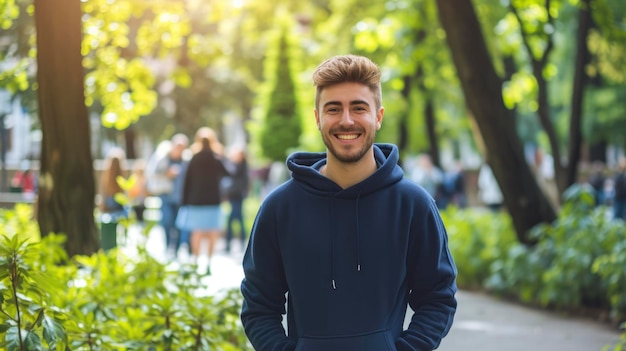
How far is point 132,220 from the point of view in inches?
352

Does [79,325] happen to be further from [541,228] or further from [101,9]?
[541,228]

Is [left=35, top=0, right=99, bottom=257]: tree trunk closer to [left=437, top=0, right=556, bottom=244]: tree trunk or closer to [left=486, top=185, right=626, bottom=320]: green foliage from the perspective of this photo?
[left=486, top=185, right=626, bottom=320]: green foliage

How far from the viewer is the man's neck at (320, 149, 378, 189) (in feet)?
12.1

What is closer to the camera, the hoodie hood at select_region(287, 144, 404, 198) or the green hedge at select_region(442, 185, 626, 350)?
the hoodie hood at select_region(287, 144, 404, 198)

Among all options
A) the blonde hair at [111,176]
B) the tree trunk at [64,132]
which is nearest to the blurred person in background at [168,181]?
the blonde hair at [111,176]

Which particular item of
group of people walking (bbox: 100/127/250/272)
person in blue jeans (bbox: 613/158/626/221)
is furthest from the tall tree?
group of people walking (bbox: 100/127/250/272)

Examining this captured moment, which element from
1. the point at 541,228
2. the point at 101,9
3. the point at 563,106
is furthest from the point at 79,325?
the point at 563,106

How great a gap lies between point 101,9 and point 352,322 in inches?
334

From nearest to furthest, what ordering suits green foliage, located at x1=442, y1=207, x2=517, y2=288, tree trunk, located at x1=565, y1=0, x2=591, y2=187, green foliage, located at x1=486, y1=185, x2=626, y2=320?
green foliage, located at x1=486, y1=185, x2=626, y2=320
green foliage, located at x1=442, y1=207, x2=517, y2=288
tree trunk, located at x1=565, y1=0, x2=591, y2=187

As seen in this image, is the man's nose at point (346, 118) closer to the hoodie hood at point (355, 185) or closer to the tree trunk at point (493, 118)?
the hoodie hood at point (355, 185)

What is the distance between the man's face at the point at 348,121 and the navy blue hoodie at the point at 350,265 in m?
0.11

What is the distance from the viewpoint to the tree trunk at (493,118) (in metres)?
12.8

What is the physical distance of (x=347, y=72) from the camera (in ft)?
11.9

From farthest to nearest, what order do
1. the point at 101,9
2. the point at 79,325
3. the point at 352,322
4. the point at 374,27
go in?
the point at 374,27 < the point at 101,9 < the point at 79,325 < the point at 352,322
